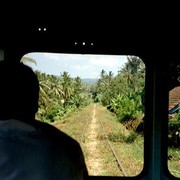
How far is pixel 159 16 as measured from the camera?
9.30 feet

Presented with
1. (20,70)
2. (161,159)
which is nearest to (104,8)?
(161,159)

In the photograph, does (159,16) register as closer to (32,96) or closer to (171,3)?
(171,3)

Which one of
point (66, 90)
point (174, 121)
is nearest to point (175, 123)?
point (174, 121)

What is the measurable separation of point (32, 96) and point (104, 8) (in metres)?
1.75

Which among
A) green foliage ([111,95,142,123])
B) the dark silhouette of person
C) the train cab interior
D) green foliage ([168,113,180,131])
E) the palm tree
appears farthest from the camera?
the palm tree

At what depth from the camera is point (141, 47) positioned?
3.16 m

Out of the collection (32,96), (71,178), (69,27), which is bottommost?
(71,178)

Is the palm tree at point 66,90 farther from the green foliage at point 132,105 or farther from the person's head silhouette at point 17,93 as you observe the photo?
the person's head silhouette at point 17,93

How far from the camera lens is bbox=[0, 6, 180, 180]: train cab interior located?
10.2ft

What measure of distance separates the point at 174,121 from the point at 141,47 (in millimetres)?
716

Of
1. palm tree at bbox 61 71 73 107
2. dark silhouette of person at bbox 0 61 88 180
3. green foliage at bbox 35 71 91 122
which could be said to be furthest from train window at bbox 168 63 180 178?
dark silhouette of person at bbox 0 61 88 180

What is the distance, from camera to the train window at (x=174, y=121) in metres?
3.19

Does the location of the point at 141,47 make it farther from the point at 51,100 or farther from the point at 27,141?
the point at 27,141

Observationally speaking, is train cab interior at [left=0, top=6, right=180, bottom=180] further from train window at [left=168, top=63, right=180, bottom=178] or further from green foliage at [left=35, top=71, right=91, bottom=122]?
green foliage at [left=35, top=71, right=91, bottom=122]
